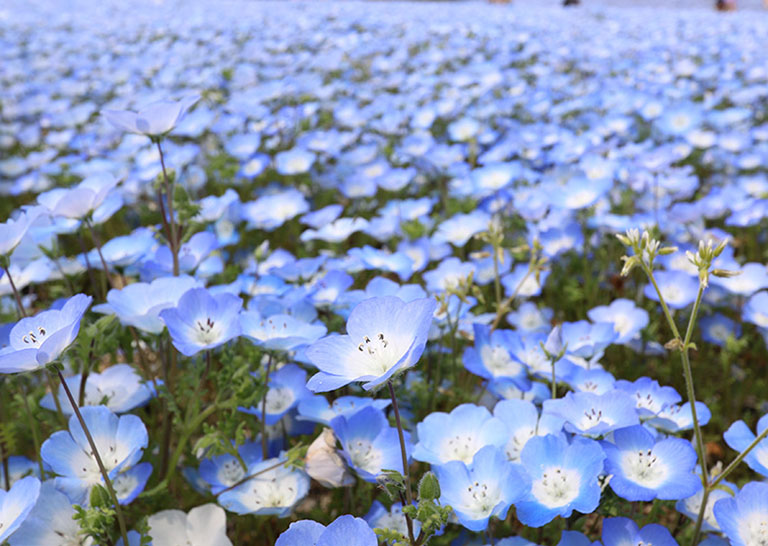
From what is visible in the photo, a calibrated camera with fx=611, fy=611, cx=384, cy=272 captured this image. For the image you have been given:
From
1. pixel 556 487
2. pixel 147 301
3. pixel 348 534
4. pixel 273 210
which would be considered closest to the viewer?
pixel 348 534

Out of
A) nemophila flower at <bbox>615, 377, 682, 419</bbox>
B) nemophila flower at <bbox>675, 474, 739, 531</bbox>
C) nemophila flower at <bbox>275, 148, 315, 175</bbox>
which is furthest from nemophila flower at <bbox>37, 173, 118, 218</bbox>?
nemophila flower at <bbox>275, 148, 315, 175</bbox>

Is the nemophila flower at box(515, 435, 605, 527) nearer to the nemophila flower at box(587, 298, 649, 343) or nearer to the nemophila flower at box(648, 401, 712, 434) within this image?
the nemophila flower at box(648, 401, 712, 434)

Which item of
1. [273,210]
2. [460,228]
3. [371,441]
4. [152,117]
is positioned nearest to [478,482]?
[371,441]

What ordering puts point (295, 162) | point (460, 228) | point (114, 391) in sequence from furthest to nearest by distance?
point (295, 162), point (460, 228), point (114, 391)

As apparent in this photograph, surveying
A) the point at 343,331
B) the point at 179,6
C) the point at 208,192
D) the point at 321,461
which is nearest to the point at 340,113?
the point at 208,192

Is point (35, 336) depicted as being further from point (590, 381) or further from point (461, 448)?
point (590, 381)

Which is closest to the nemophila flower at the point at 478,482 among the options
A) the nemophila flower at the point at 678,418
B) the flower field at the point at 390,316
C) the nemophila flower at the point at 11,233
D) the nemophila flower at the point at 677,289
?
the flower field at the point at 390,316

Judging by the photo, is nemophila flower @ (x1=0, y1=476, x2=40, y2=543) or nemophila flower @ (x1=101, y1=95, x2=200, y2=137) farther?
nemophila flower @ (x1=101, y1=95, x2=200, y2=137)
